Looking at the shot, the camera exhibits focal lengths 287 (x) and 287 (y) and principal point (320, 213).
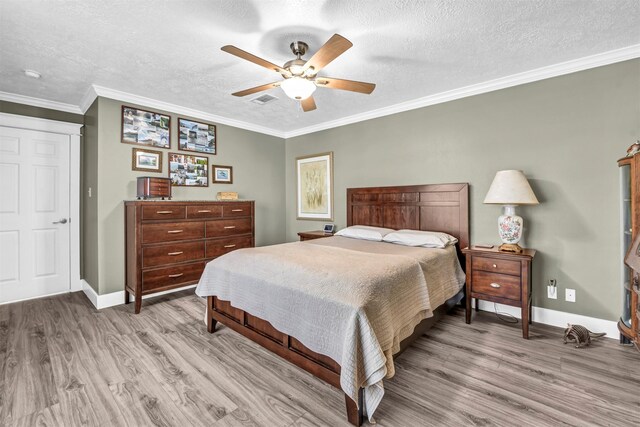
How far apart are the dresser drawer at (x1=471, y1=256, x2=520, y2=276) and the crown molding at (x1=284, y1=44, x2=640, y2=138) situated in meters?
1.87

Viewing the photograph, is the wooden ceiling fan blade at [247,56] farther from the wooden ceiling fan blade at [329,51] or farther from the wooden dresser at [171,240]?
the wooden dresser at [171,240]

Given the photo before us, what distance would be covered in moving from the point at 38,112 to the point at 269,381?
4355 millimetres

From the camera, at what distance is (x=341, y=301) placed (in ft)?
5.58

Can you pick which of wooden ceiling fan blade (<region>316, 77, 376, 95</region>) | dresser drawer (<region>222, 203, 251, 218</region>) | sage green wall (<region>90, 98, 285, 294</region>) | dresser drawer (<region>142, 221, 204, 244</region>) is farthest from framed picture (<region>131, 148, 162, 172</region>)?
wooden ceiling fan blade (<region>316, 77, 376, 95</region>)

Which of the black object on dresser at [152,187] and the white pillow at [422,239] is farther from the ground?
the black object on dresser at [152,187]

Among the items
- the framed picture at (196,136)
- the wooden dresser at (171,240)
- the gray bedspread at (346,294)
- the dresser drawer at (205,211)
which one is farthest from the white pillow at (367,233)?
the framed picture at (196,136)

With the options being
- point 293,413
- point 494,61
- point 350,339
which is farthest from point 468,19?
point 293,413

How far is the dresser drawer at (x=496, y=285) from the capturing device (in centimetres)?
263

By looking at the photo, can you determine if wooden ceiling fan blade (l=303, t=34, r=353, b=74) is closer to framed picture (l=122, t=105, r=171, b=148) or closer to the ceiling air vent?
the ceiling air vent

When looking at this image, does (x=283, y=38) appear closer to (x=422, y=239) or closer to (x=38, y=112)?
(x=422, y=239)

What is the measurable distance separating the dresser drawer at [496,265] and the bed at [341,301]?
0.24 meters

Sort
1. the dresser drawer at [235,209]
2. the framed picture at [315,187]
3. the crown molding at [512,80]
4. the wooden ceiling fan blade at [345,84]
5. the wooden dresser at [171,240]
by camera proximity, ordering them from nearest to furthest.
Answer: the wooden ceiling fan blade at [345,84]
the crown molding at [512,80]
the wooden dresser at [171,240]
the dresser drawer at [235,209]
the framed picture at [315,187]

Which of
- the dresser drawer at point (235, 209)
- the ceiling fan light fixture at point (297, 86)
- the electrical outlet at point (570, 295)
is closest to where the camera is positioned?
the ceiling fan light fixture at point (297, 86)

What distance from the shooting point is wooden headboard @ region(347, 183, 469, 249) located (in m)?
3.37
